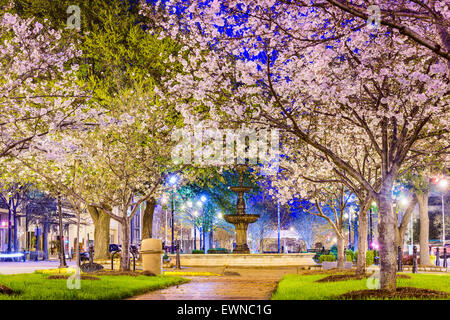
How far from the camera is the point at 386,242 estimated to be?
11688mm

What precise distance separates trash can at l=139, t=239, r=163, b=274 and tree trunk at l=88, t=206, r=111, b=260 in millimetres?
10349

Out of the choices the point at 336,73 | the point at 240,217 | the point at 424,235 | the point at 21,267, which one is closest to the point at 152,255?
the point at 240,217

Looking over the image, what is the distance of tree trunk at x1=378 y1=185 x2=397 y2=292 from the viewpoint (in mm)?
11375

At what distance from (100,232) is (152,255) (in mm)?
11198

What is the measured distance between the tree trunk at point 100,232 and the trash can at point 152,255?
10349 mm

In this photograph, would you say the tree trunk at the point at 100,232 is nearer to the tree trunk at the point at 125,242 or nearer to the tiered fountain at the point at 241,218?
the tiered fountain at the point at 241,218

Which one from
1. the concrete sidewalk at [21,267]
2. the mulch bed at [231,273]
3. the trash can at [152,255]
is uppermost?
the trash can at [152,255]

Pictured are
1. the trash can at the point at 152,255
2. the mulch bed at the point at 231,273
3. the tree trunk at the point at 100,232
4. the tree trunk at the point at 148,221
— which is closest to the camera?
the trash can at the point at 152,255

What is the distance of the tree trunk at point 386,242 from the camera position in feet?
37.3

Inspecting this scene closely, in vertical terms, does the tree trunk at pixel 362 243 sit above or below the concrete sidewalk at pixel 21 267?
above

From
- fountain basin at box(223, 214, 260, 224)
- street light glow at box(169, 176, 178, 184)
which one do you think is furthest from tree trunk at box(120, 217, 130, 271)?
fountain basin at box(223, 214, 260, 224)

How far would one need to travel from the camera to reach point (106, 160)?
19375mm

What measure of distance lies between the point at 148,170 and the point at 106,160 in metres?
2.27

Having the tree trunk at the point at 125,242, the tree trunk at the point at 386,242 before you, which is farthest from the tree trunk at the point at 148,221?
the tree trunk at the point at 386,242
